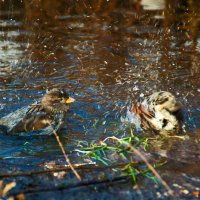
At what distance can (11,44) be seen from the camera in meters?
9.95

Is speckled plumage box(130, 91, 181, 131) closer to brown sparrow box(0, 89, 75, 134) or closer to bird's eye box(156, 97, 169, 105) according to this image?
bird's eye box(156, 97, 169, 105)

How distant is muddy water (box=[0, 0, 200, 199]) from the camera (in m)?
5.49

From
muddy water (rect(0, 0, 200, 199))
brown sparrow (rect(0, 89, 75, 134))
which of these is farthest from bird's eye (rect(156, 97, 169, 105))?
brown sparrow (rect(0, 89, 75, 134))

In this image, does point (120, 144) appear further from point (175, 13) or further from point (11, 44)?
point (175, 13)

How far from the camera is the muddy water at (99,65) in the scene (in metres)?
5.49

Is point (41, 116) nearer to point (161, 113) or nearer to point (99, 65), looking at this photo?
point (161, 113)

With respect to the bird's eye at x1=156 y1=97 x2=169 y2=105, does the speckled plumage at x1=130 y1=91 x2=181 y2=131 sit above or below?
below

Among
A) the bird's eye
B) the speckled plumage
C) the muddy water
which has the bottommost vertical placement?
the muddy water

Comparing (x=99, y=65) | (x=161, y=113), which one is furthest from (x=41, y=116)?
(x=99, y=65)

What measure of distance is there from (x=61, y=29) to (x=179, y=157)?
6.59 meters

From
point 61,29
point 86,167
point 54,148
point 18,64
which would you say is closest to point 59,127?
point 54,148

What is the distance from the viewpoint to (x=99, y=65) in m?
8.66

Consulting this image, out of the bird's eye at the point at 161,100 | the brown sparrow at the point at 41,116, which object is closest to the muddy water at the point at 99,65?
the brown sparrow at the point at 41,116

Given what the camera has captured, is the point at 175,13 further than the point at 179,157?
Yes
